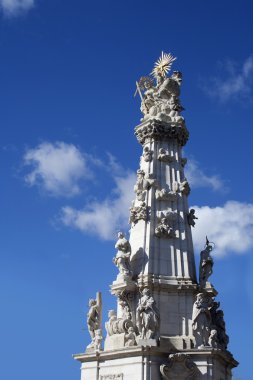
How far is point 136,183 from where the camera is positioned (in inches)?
1081

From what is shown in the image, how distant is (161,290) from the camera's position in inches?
958

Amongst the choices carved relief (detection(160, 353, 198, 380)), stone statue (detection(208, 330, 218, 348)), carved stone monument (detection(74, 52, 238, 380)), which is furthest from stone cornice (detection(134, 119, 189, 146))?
carved relief (detection(160, 353, 198, 380))

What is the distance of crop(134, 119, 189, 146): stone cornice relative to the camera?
1121 inches

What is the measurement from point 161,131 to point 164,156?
1408mm

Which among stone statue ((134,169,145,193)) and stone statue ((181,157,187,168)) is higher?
stone statue ((181,157,187,168))

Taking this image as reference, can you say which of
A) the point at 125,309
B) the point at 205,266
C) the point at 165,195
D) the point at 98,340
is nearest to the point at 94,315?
the point at 98,340

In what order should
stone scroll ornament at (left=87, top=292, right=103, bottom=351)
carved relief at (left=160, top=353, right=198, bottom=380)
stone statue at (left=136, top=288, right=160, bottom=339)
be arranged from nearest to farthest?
carved relief at (left=160, top=353, right=198, bottom=380) → stone statue at (left=136, top=288, right=160, bottom=339) → stone scroll ornament at (left=87, top=292, right=103, bottom=351)

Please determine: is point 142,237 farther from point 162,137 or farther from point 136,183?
point 162,137

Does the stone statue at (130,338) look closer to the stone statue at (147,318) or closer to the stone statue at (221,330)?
the stone statue at (147,318)

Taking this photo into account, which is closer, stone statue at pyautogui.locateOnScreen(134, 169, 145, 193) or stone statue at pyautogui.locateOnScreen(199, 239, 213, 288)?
stone statue at pyautogui.locateOnScreen(199, 239, 213, 288)

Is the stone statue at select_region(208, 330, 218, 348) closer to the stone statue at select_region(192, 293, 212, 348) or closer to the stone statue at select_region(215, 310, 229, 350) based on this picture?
the stone statue at select_region(192, 293, 212, 348)

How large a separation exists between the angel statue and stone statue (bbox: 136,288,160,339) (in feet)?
32.0

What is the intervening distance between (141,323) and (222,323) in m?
4.50

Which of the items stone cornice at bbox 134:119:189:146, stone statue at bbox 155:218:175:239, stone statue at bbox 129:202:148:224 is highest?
stone cornice at bbox 134:119:189:146
